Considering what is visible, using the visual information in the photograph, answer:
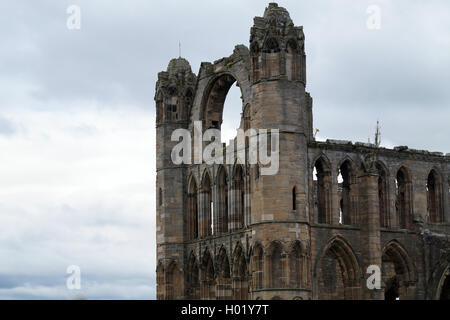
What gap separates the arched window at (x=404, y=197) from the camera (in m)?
49.1

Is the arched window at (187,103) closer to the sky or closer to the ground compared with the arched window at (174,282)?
closer to the sky

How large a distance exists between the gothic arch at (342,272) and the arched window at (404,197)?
433 centimetres

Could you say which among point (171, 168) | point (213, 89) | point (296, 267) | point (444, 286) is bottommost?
point (444, 286)

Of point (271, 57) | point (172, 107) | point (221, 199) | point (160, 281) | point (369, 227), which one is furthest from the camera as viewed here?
point (172, 107)

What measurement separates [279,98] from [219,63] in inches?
324

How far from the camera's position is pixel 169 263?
53.5m

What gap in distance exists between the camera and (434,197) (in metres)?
50.5

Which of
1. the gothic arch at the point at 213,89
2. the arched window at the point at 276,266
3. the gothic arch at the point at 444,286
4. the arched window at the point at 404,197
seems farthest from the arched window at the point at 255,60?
the gothic arch at the point at 444,286

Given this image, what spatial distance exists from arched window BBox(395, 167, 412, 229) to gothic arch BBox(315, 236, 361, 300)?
433 centimetres

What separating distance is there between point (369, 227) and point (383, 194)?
3.01 m

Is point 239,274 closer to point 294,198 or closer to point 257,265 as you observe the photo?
point 257,265

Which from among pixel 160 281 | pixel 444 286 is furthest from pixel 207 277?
pixel 444 286

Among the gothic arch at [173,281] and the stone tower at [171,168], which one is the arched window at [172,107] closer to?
the stone tower at [171,168]

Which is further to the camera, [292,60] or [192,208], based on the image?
[192,208]
